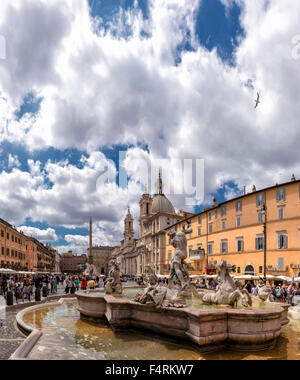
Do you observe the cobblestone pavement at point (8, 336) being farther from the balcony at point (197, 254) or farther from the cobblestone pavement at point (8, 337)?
the balcony at point (197, 254)

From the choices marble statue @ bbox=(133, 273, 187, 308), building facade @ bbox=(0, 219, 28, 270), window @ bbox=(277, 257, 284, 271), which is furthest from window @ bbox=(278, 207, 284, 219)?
building facade @ bbox=(0, 219, 28, 270)

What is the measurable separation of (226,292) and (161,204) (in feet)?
306

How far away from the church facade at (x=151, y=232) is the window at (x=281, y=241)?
89.2 feet

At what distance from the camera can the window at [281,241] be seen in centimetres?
3155

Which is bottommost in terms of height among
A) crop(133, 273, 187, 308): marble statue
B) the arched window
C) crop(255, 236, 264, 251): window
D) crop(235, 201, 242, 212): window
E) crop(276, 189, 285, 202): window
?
the arched window

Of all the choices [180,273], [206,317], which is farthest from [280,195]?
[206,317]

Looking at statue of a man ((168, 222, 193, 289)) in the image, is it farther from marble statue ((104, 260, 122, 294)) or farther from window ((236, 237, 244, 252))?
window ((236, 237, 244, 252))

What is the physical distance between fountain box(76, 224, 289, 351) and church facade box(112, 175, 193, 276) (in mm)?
45906

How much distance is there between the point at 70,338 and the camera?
842cm

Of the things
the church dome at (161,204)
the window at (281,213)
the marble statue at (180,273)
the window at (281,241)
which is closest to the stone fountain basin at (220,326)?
the marble statue at (180,273)

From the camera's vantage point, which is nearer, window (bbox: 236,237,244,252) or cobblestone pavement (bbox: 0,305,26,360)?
cobblestone pavement (bbox: 0,305,26,360)

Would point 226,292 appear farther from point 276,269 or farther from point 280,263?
point 276,269

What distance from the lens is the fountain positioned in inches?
280
